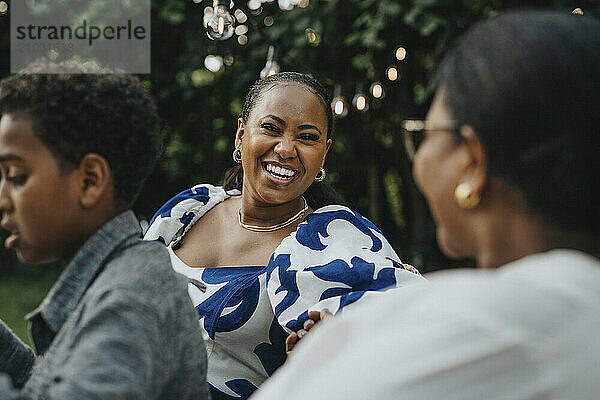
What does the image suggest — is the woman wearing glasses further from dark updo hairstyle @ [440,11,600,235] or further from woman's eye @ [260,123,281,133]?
woman's eye @ [260,123,281,133]

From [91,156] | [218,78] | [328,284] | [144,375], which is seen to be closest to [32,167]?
[91,156]

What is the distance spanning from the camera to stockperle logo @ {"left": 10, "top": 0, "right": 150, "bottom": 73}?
242 inches

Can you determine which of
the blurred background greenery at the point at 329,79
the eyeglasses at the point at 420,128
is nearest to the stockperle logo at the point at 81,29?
the blurred background greenery at the point at 329,79

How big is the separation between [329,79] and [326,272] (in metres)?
3.58

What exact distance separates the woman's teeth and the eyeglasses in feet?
3.71

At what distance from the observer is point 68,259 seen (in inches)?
55.8

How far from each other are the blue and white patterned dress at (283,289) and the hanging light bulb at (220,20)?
1534 millimetres

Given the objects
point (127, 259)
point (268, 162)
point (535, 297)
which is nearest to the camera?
point (535, 297)

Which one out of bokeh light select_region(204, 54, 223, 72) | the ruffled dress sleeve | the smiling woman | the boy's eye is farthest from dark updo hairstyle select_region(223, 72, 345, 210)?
bokeh light select_region(204, 54, 223, 72)

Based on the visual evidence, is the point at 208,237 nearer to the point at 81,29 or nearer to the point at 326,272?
the point at 326,272

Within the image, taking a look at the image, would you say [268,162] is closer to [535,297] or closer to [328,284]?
[328,284]

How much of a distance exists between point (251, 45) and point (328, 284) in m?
4.81

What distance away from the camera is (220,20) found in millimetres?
3555

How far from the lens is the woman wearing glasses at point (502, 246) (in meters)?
0.87
